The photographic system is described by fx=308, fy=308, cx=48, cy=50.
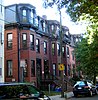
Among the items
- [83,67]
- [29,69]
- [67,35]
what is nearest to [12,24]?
[29,69]

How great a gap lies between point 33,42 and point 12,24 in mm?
3657

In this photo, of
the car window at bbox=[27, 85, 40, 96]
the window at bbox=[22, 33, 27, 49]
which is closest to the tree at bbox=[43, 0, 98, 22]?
the car window at bbox=[27, 85, 40, 96]

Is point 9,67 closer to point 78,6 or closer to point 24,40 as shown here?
point 24,40

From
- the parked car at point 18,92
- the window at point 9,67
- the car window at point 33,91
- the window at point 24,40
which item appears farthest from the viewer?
the window at point 9,67

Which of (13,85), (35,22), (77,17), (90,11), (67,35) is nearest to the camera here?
(13,85)

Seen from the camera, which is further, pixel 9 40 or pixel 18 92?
pixel 9 40

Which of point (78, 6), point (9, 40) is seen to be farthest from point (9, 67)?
point (78, 6)

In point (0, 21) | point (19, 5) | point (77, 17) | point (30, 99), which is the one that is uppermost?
point (19, 5)

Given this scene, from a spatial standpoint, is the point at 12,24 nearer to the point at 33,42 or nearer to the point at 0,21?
the point at 33,42

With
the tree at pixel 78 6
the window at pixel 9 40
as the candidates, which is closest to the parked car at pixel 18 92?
the tree at pixel 78 6

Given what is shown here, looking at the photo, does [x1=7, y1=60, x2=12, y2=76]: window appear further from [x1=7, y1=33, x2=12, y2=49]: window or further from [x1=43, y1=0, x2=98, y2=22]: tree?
[x1=43, y1=0, x2=98, y2=22]: tree

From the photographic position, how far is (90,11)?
15016 mm

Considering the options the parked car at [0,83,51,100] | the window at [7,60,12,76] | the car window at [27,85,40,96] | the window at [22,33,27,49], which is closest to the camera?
the parked car at [0,83,51,100]

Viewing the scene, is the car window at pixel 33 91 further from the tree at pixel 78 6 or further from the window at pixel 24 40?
the window at pixel 24 40
